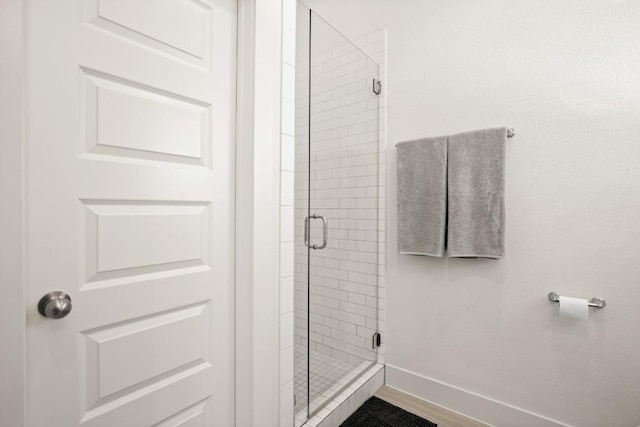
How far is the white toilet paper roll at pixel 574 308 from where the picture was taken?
1.43 metres

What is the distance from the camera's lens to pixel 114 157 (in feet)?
3.24

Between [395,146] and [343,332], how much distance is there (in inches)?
52.2

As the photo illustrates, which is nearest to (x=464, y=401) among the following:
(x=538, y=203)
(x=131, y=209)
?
(x=538, y=203)

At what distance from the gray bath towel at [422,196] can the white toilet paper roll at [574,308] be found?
0.60 metres

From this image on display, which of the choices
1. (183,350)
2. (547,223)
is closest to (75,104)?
(183,350)

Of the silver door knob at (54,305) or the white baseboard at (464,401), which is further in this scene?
the white baseboard at (464,401)

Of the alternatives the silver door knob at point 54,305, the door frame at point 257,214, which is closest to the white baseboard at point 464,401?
the door frame at point 257,214

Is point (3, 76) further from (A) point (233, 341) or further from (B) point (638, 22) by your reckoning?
(B) point (638, 22)

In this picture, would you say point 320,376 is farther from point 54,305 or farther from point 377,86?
point 377,86

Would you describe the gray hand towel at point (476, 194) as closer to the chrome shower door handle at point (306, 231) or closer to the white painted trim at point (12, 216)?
the chrome shower door handle at point (306, 231)

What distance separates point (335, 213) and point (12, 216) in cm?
155

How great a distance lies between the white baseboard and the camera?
163 centimetres

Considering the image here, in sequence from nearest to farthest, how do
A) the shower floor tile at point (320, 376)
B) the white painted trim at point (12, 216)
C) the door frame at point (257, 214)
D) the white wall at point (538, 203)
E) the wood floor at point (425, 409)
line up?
the white painted trim at point (12, 216) < the door frame at point (257, 214) < the white wall at point (538, 203) < the shower floor tile at point (320, 376) < the wood floor at point (425, 409)

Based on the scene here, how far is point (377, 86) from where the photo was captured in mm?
2145
